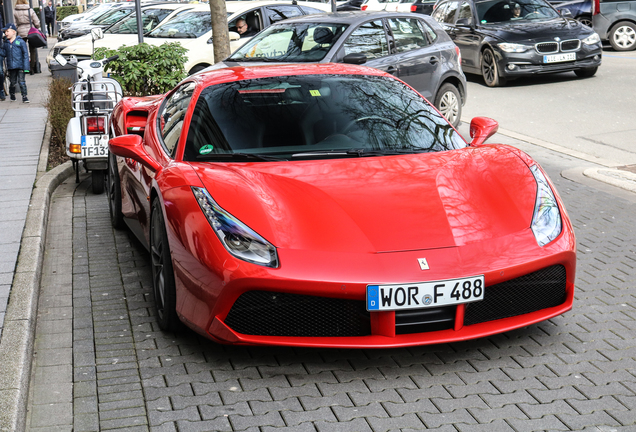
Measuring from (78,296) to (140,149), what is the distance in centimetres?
102

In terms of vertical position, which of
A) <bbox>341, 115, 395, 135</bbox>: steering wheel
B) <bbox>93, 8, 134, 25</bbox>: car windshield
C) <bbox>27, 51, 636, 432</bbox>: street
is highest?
<bbox>93, 8, 134, 25</bbox>: car windshield

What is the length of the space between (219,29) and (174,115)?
6.91 metres

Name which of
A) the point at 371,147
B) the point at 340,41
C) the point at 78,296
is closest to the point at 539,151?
the point at 340,41

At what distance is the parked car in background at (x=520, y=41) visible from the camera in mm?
15062

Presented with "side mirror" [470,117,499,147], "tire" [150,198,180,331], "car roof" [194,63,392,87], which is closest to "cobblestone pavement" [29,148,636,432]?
"tire" [150,198,180,331]

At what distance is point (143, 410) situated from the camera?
3590mm

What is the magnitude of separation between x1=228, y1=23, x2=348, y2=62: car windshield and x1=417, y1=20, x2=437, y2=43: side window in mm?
1287

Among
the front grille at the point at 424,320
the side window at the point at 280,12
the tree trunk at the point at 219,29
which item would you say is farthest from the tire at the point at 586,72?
the front grille at the point at 424,320

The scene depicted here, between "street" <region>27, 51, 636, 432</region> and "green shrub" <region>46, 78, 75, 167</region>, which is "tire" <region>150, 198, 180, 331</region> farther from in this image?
"green shrub" <region>46, 78, 75, 167</region>

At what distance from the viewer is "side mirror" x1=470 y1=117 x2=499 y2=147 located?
5.27m

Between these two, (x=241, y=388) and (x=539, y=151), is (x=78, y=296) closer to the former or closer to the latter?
(x=241, y=388)

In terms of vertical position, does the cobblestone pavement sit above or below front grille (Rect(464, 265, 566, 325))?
below

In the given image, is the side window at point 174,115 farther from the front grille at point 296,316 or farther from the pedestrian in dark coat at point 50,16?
the pedestrian in dark coat at point 50,16

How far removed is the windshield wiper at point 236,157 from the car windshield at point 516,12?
12471 mm
